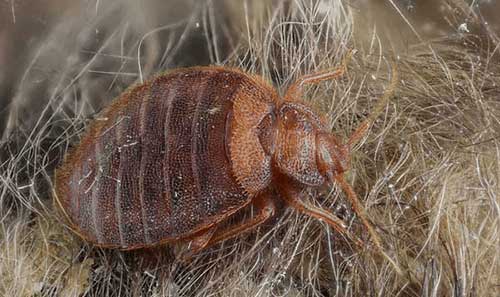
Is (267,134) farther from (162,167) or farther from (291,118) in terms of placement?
(162,167)

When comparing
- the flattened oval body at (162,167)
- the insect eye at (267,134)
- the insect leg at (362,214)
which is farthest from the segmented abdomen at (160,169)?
the insect leg at (362,214)

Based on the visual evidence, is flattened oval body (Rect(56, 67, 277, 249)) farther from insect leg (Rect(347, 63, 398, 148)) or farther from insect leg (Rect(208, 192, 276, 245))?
insect leg (Rect(347, 63, 398, 148))

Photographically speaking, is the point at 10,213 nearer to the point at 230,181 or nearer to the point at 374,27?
the point at 230,181

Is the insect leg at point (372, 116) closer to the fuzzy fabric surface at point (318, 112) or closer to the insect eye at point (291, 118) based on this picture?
the fuzzy fabric surface at point (318, 112)

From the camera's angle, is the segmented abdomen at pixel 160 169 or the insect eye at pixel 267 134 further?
the insect eye at pixel 267 134

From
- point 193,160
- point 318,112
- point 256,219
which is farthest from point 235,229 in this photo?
point 318,112

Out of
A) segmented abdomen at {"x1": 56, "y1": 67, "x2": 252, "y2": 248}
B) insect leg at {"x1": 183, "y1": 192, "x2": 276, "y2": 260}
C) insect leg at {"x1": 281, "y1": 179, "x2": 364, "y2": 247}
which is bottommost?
insect leg at {"x1": 183, "y1": 192, "x2": 276, "y2": 260}

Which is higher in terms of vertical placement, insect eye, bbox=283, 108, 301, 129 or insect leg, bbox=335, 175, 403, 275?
insect eye, bbox=283, 108, 301, 129

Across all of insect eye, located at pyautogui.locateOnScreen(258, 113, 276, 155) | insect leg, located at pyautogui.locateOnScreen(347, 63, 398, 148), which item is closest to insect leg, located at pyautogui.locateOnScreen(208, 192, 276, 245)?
insect eye, located at pyautogui.locateOnScreen(258, 113, 276, 155)
